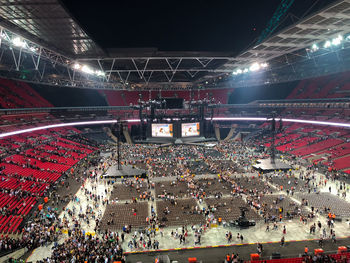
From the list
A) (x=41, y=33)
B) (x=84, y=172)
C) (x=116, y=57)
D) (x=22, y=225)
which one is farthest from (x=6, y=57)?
(x=22, y=225)

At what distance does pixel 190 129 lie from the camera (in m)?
43.3

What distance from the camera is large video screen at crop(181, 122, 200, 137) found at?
42.6 metres

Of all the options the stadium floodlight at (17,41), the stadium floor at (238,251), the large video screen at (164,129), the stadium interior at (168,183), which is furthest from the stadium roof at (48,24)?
the stadium floor at (238,251)

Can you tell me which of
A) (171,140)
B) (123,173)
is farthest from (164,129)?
(123,173)

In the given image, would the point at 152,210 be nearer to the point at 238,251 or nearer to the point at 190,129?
the point at 238,251

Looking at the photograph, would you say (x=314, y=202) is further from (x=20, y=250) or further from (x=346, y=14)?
(x=20, y=250)

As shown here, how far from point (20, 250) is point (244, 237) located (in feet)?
52.1

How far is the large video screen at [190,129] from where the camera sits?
1678 inches

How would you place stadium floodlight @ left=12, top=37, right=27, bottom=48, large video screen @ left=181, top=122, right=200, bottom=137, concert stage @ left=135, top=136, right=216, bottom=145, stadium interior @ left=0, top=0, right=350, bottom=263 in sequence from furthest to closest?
large video screen @ left=181, top=122, right=200, bottom=137
concert stage @ left=135, top=136, right=216, bottom=145
stadium floodlight @ left=12, top=37, right=27, bottom=48
stadium interior @ left=0, top=0, right=350, bottom=263

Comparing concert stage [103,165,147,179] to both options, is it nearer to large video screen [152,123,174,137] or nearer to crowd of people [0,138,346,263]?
crowd of people [0,138,346,263]

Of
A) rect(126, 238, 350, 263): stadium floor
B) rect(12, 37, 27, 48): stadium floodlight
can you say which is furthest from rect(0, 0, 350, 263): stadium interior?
rect(12, 37, 27, 48): stadium floodlight

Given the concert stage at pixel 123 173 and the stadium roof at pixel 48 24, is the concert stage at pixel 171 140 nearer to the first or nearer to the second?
the stadium roof at pixel 48 24

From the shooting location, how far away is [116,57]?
31.2 metres

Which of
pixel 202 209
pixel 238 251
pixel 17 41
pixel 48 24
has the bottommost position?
pixel 238 251
